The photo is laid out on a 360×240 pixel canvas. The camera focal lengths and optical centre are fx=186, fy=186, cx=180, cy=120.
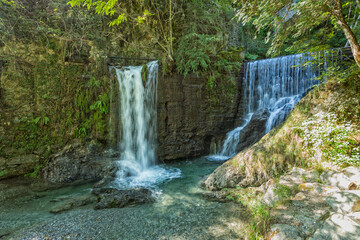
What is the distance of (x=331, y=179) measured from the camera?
311 cm

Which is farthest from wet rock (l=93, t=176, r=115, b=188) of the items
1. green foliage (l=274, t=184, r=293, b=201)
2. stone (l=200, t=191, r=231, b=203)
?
green foliage (l=274, t=184, r=293, b=201)

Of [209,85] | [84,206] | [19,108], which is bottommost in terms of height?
[84,206]

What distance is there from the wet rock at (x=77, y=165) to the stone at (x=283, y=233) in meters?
5.46

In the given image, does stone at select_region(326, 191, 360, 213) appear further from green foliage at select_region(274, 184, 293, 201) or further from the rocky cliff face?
the rocky cliff face

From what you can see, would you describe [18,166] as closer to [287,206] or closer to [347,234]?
[287,206]

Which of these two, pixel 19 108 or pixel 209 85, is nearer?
pixel 19 108

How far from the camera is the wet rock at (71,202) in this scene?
4269mm

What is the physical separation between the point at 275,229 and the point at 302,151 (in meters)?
2.31

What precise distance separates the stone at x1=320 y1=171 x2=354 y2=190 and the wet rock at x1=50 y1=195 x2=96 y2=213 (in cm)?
501

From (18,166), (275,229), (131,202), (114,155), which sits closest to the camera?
(275,229)

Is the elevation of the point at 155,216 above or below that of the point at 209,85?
below

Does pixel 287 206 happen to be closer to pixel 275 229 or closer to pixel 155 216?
pixel 275 229

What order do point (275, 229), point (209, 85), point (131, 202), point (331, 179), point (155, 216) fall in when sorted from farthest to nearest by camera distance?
point (209, 85) < point (131, 202) < point (155, 216) < point (331, 179) < point (275, 229)

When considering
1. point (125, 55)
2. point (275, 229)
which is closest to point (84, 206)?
point (275, 229)
